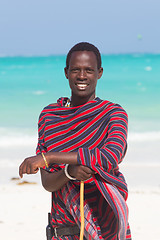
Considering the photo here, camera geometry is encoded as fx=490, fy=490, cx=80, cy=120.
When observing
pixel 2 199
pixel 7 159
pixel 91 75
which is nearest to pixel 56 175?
pixel 91 75

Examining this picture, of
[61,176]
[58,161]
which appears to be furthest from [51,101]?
[58,161]

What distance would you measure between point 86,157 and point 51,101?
63.3 ft

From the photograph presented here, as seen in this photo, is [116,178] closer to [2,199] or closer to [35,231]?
[35,231]

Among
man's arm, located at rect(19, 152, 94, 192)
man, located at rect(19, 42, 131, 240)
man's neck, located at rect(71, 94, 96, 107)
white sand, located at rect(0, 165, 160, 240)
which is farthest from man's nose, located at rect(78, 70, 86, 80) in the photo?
white sand, located at rect(0, 165, 160, 240)

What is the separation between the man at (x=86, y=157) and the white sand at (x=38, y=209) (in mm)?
3025

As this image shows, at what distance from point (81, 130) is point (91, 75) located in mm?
280

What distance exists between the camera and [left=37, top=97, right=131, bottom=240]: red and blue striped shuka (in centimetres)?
227

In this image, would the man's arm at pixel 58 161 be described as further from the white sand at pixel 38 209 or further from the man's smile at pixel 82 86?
the white sand at pixel 38 209

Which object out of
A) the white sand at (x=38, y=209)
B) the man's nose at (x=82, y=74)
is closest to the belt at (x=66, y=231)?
the man's nose at (x=82, y=74)

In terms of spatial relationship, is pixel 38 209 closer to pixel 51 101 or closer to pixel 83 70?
pixel 83 70

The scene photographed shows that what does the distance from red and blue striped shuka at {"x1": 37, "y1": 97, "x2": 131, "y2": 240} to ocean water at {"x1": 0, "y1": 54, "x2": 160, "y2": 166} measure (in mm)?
7097

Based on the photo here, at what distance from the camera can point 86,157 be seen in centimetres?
219

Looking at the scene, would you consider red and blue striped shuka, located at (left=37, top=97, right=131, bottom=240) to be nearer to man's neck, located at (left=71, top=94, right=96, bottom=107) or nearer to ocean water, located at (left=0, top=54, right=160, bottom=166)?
man's neck, located at (left=71, top=94, right=96, bottom=107)

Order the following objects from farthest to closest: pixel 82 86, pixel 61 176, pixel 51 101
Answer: pixel 51 101, pixel 82 86, pixel 61 176
